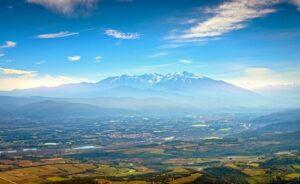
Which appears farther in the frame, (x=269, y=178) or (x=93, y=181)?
(x=269, y=178)

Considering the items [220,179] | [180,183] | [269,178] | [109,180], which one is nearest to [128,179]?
[109,180]

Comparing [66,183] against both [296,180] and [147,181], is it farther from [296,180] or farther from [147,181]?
[296,180]

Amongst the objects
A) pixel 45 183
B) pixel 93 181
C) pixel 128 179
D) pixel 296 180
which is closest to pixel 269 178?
pixel 296 180

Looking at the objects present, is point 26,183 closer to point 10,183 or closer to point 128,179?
point 10,183

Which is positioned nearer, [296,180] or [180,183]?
[180,183]

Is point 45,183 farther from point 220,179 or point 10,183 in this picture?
point 220,179

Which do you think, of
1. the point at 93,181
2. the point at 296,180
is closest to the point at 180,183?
the point at 93,181

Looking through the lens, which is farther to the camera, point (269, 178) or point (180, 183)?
point (269, 178)
